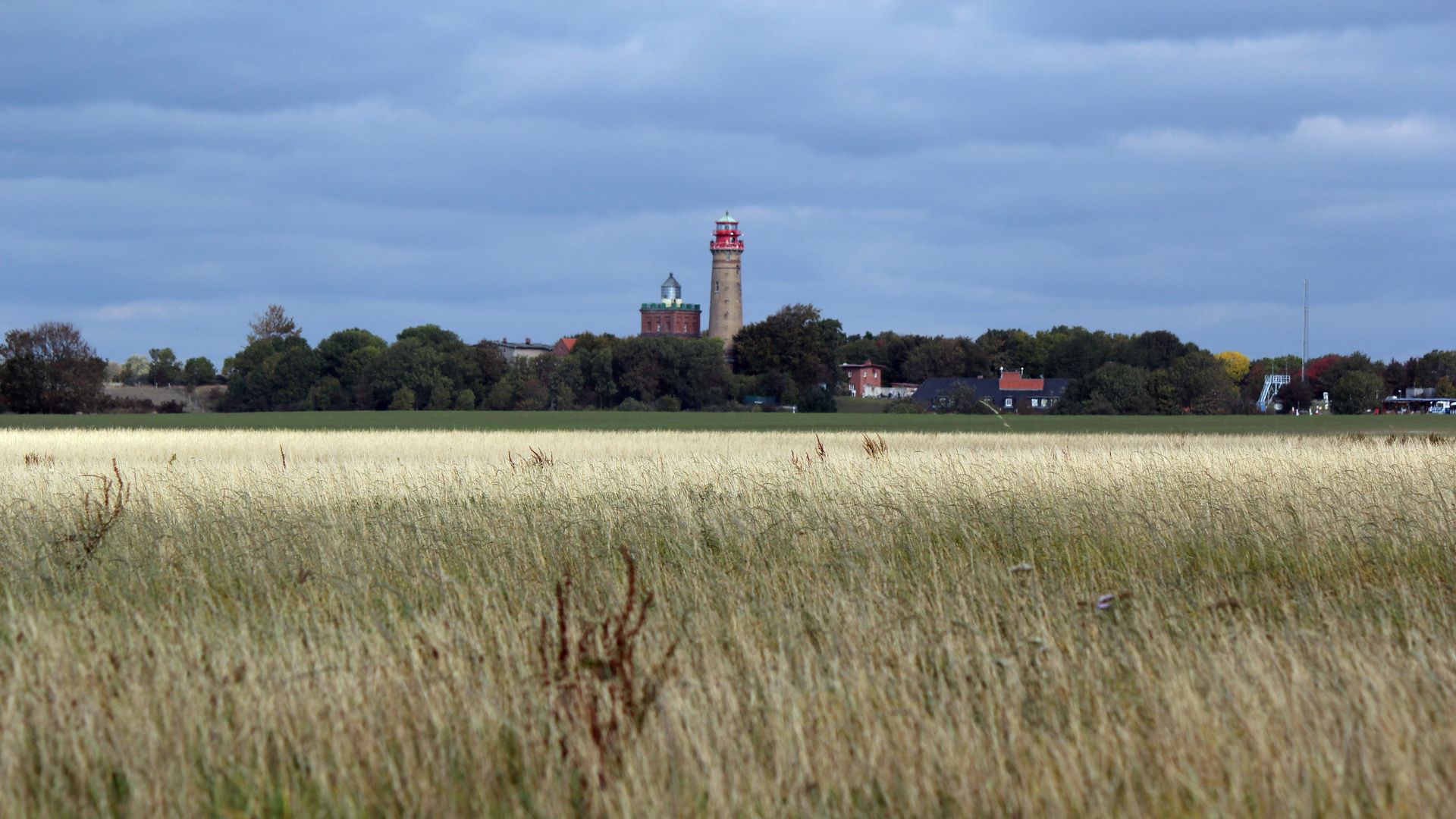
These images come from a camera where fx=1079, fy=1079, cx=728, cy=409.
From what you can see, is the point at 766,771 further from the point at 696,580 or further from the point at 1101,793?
the point at 696,580

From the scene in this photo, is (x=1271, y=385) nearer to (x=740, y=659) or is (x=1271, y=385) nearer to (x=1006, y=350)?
(x=1006, y=350)

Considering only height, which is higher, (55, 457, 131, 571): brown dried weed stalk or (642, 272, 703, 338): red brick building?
(642, 272, 703, 338): red brick building

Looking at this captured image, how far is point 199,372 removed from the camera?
173625 millimetres

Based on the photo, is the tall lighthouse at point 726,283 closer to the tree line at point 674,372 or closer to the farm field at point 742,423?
the tree line at point 674,372

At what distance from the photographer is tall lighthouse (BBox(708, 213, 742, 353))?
531 feet

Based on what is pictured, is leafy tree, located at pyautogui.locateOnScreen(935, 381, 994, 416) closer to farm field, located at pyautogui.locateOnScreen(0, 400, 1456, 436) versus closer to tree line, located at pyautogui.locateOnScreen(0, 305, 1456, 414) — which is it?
tree line, located at pyautogui.locateOnScreen(0, 305, 1456, 414)

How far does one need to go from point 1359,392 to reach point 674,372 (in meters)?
72.6

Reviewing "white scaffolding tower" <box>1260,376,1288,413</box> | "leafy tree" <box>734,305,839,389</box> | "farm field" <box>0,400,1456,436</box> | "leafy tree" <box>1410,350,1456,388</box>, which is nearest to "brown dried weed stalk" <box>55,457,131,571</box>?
"farm field" <box>0,400,1456,436</box>

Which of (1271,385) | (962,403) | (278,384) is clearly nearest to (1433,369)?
(1271,385)

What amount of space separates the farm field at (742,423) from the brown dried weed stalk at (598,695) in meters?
50.9

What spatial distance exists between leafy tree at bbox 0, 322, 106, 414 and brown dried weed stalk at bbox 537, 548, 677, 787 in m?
102

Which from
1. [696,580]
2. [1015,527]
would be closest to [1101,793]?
[696,580]

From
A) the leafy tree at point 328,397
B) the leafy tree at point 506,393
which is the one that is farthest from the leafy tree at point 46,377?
the leafy tree at point 506,393

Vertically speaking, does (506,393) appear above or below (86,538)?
above
